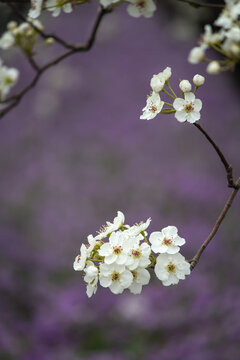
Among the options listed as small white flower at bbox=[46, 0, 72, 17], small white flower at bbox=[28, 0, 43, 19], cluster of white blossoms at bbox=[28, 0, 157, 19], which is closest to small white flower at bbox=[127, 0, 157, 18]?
cluster of white blossoms at bbox=[28, 0, 157, 19]

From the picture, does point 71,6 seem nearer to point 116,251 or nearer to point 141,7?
point 141,7

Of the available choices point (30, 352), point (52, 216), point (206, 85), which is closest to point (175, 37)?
point (206, 85)

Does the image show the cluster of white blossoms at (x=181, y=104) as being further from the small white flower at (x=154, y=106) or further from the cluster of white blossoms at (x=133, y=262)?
the cluster of white blossoms at (x=133, y=262)

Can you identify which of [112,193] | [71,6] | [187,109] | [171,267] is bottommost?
[112,193]

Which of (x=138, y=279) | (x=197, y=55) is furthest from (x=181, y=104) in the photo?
(x=138, y=279)

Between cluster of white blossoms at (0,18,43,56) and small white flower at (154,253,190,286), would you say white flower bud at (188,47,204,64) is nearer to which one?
small white flower at (154,253,190,286)

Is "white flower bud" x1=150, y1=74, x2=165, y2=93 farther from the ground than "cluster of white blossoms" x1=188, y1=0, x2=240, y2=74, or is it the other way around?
"white flower bud" x1=150, y1=74, x2=165, y2=93

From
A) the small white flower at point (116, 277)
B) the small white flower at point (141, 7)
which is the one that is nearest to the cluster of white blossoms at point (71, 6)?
the small white flower at point (141, 7)
